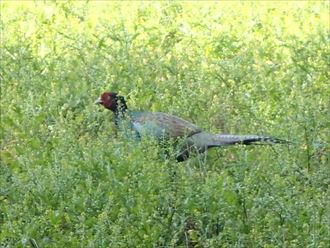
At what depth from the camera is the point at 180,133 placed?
653 cm

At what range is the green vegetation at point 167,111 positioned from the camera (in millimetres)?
5242

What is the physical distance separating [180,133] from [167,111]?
692 mm

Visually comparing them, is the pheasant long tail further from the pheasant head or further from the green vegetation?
the pheasant head

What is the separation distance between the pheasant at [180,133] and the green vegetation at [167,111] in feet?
0.24

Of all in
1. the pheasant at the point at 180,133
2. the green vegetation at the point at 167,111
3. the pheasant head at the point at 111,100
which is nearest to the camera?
the green vegetation at the point at 167,111

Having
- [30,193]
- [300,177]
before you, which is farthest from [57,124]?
[300,177]

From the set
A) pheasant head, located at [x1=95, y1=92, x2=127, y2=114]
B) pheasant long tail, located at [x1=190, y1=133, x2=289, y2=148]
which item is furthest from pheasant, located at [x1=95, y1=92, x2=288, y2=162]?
pheasant head, located at [x1=95, y1=92, x2=127, y2=114]

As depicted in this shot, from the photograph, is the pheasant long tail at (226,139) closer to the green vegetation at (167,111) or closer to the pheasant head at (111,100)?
→ the green vegetation at (167,111)

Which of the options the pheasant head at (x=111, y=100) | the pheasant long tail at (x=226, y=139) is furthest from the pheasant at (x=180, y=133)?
the pheasant head at (x=111, y=100)

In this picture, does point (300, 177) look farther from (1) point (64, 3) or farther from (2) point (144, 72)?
(1) point (64, 3)

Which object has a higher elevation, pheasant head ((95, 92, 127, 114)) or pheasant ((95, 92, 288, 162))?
pheasant head ((95, 92, 127, 114))

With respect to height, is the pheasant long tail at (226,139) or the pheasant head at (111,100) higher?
the pheasant head at (111,100)

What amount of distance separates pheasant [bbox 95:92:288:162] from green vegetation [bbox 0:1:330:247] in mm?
73

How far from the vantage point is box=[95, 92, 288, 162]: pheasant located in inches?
251
